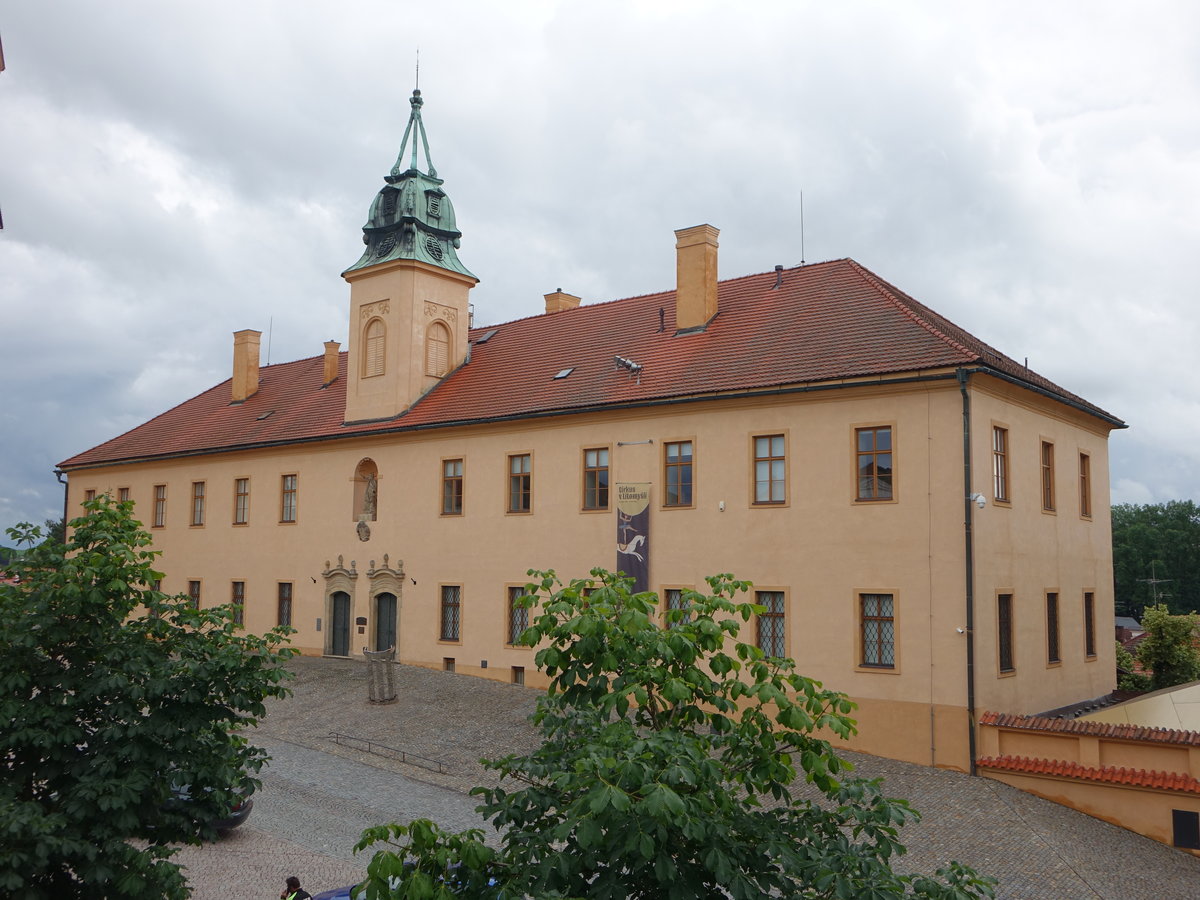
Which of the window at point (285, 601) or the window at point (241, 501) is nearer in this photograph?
the window at point (285, 601)

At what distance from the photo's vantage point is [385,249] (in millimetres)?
31703

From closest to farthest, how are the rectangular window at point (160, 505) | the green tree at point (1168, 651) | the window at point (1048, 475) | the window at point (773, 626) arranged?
the window at point (773, 626)
the window at point (1048, 475)
the green tree at point (1168, 651)
the rectangular window at point (160, 505)

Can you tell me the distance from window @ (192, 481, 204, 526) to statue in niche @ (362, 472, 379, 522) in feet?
26.4

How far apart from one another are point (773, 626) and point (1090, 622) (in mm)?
8808

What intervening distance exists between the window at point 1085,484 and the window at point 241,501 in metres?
24.2

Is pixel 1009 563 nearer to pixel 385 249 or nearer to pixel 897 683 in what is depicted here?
pixel 897 683

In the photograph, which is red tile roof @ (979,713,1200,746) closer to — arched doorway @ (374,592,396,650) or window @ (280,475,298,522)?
arched doorway @ (374,592,396,650)

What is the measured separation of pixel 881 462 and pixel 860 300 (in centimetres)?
457

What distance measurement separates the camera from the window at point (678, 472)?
936 inches

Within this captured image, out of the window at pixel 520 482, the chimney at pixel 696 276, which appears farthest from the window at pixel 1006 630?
the window at pixel 520 482

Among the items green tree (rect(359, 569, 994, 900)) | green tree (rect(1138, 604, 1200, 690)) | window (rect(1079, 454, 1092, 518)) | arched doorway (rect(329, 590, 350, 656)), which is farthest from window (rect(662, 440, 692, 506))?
green tree (rect(359, 569, 994, 900))

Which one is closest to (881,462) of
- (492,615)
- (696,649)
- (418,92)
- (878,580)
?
(878,580)

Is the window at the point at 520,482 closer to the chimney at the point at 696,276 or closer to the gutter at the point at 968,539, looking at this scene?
the chimney at the point at 696,276

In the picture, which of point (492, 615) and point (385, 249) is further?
point (385, 249)
